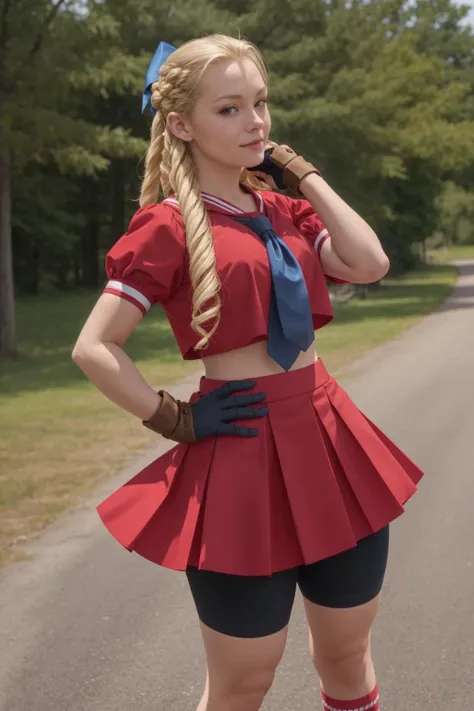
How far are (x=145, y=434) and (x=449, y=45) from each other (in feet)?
142

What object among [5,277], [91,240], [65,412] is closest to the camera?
[65,412]

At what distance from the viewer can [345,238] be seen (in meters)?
2.29

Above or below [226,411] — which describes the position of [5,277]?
below

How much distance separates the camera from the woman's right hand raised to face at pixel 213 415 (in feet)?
7.05

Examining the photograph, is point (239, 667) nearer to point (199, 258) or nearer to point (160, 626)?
point (199, 258)

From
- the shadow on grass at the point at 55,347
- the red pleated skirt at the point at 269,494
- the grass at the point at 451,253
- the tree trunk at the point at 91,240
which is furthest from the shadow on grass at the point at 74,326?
the grass at the point at 451,253

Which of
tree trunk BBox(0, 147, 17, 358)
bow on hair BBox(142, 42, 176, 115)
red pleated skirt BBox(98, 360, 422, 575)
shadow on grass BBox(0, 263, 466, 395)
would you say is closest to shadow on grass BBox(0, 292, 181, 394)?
shadow on grass BBox(0, 263, 466, 395)

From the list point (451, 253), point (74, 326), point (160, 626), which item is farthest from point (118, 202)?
point (451, 253)

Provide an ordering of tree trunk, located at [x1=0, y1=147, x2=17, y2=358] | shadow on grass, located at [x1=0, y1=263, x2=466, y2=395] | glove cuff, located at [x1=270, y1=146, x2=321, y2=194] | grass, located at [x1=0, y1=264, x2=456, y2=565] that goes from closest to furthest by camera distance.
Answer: glove cuff, located at [x1=270, y1=146, x2=321, y2=194] → grass, located at [x1=0, y1=264, x2=456, y2=565] → shadow on grass, located at [x1=0, y1=263, x2=466, y2=395] → tree trunk, located at [x1=0, y1=147, x2=17, y2=358]

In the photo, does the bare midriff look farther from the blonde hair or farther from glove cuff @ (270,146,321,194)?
glove cuff @ (270,146,321,194)

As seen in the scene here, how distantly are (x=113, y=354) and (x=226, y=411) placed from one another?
284 millimetres

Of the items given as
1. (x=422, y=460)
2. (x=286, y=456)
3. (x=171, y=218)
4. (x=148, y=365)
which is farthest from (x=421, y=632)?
(x=148, y=365)

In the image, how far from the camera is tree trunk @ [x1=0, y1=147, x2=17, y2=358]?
1485cm

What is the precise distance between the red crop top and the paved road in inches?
64.6
